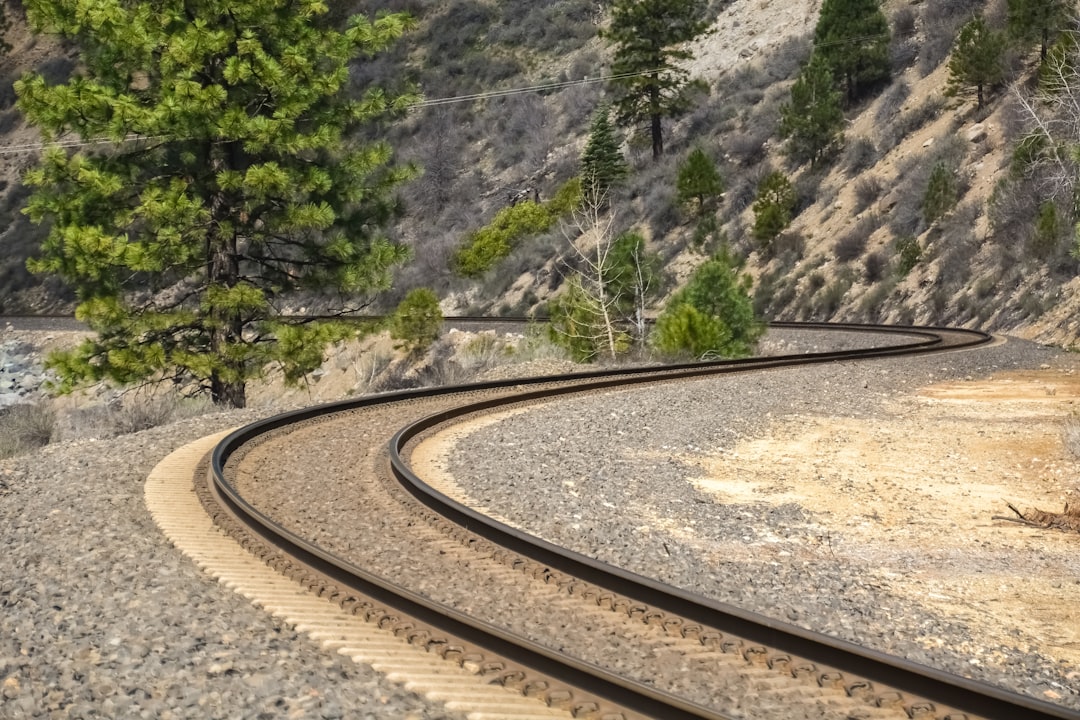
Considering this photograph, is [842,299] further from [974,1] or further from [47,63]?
[47,63]

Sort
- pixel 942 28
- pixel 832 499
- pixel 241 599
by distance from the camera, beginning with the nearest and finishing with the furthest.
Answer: pixel 241 599 → pixel 832 499 → pixel 942 28

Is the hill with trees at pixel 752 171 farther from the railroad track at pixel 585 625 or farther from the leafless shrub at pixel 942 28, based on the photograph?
the railroad track at pixel 585 625

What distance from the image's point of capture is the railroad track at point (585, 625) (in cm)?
558

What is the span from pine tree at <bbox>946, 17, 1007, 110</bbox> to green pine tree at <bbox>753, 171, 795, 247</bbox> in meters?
7.55

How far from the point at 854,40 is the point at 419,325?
27165 mm

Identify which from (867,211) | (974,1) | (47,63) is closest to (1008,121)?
(867,211)

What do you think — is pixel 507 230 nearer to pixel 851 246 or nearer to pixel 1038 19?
pixel 851 246

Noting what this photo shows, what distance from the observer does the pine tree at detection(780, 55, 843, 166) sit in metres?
51.8

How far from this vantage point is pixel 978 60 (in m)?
47.1

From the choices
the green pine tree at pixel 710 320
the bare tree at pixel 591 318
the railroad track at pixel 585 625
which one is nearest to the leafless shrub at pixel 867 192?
the green pine tree at pixel 710 320

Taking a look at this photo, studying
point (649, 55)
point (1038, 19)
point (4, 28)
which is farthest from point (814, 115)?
point (4, 28)

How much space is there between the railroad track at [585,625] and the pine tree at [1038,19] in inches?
1548

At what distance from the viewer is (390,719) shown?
18.3ft

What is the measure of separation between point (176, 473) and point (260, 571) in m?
4.65
